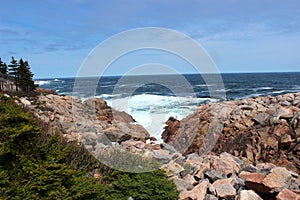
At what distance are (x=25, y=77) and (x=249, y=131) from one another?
1466 cm

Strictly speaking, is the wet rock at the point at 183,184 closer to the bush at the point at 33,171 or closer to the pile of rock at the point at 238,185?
the pile of rock at the point at 238,185

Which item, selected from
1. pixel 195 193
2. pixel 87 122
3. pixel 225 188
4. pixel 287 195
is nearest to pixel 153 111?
pixel 87 122

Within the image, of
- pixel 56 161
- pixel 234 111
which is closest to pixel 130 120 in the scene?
pixel 234 111

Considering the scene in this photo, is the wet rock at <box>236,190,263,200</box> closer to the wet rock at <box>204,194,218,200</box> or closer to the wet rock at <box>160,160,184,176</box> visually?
the wet rock at <box>204,194,218,200</box>

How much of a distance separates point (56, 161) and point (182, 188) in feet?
8.70

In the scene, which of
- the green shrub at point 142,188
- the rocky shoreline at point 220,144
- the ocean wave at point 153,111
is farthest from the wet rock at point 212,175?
the ocean wave at point 153,111

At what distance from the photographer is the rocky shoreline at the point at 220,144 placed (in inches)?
220

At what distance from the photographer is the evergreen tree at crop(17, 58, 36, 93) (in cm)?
1916

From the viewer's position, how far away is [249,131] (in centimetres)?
1239

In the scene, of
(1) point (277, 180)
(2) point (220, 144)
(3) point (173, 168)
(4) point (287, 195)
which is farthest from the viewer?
(2) point (220, 144)

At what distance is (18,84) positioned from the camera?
19.5m

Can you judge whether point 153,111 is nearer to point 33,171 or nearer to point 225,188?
point 225,188

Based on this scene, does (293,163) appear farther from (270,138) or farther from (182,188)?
(182,188)

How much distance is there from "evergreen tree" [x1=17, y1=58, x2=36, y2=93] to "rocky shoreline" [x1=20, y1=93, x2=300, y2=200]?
258cm
